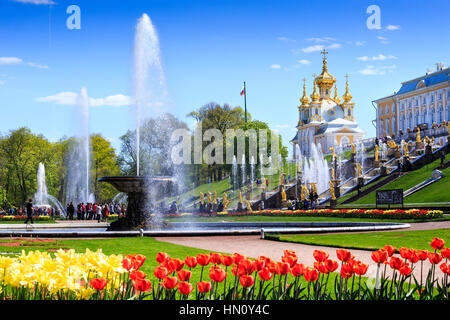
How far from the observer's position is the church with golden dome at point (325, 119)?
102375 millimetres

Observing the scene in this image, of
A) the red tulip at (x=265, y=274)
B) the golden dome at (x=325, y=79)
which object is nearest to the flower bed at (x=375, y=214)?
the red tulip at (x=265, y=274)

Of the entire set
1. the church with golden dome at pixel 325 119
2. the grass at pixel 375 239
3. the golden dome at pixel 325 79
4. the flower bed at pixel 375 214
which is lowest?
the flower bed at pixel 375 214

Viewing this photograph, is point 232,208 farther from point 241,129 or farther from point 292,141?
point 292,141

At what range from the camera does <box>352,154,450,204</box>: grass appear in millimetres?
32375

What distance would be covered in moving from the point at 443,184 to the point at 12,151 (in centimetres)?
4948

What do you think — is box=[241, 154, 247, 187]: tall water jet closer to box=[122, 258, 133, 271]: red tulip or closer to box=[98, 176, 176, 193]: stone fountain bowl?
box=[98, 176, 176, 193]: stone fountain bowl

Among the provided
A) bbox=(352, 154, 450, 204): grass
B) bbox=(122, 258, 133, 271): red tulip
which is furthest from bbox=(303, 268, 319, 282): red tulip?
bbox=(352, 154, 450, 204): grass

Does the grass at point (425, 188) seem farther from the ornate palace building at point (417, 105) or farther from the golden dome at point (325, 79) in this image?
the golden dome at point (325, 79)

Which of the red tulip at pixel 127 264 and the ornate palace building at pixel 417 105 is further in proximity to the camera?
the ornate palace building at pixel 417 105

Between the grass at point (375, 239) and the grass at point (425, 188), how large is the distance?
14055mm

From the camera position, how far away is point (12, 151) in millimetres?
67000

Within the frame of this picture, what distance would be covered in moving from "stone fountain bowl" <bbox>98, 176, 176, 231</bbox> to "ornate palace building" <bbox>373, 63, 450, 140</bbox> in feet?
198

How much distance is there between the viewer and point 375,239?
16.2 m

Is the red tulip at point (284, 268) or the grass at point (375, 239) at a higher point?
the red tulip at point (284, 268)
